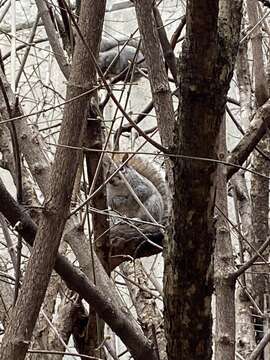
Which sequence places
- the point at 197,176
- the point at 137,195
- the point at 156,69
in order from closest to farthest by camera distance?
the point at 197,176, the point at 156,69, the point at 137,195

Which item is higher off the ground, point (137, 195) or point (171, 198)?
point (137, 195)

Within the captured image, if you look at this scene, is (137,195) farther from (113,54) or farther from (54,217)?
(54,217)

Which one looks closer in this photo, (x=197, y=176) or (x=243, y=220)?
(x=197, y=176)

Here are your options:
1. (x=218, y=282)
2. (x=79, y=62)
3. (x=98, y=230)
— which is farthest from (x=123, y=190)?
(x=79, y=62)

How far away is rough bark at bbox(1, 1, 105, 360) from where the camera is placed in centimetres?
104

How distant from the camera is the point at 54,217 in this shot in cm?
111

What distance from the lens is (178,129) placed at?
923 mm

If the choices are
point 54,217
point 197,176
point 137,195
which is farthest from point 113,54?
point 197,176

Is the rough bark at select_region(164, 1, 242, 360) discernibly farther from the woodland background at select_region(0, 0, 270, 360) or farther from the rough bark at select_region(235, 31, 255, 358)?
the rough bark at select_region(235, 31, 255, 358)

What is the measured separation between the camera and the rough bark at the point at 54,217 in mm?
1038

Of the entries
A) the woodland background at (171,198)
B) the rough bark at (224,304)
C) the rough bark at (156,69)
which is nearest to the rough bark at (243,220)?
the woodland background at (171,198)

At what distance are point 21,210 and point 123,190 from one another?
2731 mm

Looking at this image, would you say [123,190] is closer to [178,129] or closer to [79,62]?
[79,62]

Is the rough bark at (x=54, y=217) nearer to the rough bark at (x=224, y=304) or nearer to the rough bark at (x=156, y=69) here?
the rough bark at (x=156, y=69)
